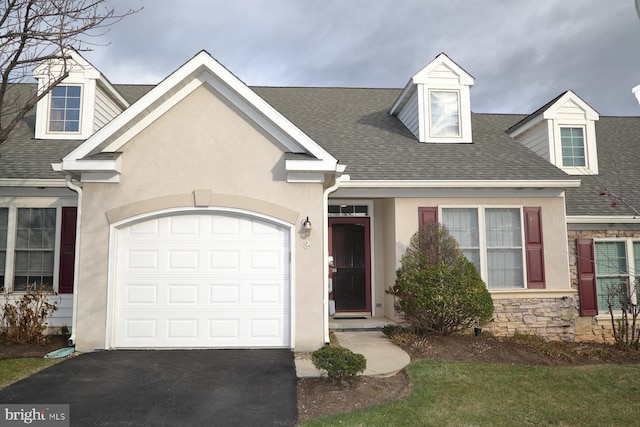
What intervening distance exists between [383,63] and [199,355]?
18598 mm

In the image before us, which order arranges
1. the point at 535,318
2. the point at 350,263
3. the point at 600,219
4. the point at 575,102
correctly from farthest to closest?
the point at 575,102 → the point at 350,263 → the point at 600,219 → the point at 535,318

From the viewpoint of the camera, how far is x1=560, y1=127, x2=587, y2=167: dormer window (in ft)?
39.5

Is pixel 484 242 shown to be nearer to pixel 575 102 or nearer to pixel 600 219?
pixel 600 219

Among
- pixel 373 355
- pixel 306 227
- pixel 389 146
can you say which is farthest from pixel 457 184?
pixel 373 355

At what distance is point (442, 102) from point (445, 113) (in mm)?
301

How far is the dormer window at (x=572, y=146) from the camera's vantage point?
474 inches

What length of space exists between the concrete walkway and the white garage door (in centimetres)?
118

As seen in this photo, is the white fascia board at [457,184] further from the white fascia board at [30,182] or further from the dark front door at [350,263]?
the white fascia board at [30,182]

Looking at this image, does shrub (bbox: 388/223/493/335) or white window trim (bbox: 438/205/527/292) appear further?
white window trim (bbox: 438/205/527/292)

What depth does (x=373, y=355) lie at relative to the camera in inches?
282

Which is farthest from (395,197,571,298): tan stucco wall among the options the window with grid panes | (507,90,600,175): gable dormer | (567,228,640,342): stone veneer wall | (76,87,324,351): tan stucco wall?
the window with grid panes

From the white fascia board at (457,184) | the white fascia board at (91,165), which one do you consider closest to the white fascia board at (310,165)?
the white fascia board at (457,184)

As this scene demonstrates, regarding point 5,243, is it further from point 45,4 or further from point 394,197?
point 394,197

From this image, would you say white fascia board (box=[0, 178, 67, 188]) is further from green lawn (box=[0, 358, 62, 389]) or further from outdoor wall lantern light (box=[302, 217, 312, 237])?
outdoor wall lantern light (box=[302, 217, 312, 237])
